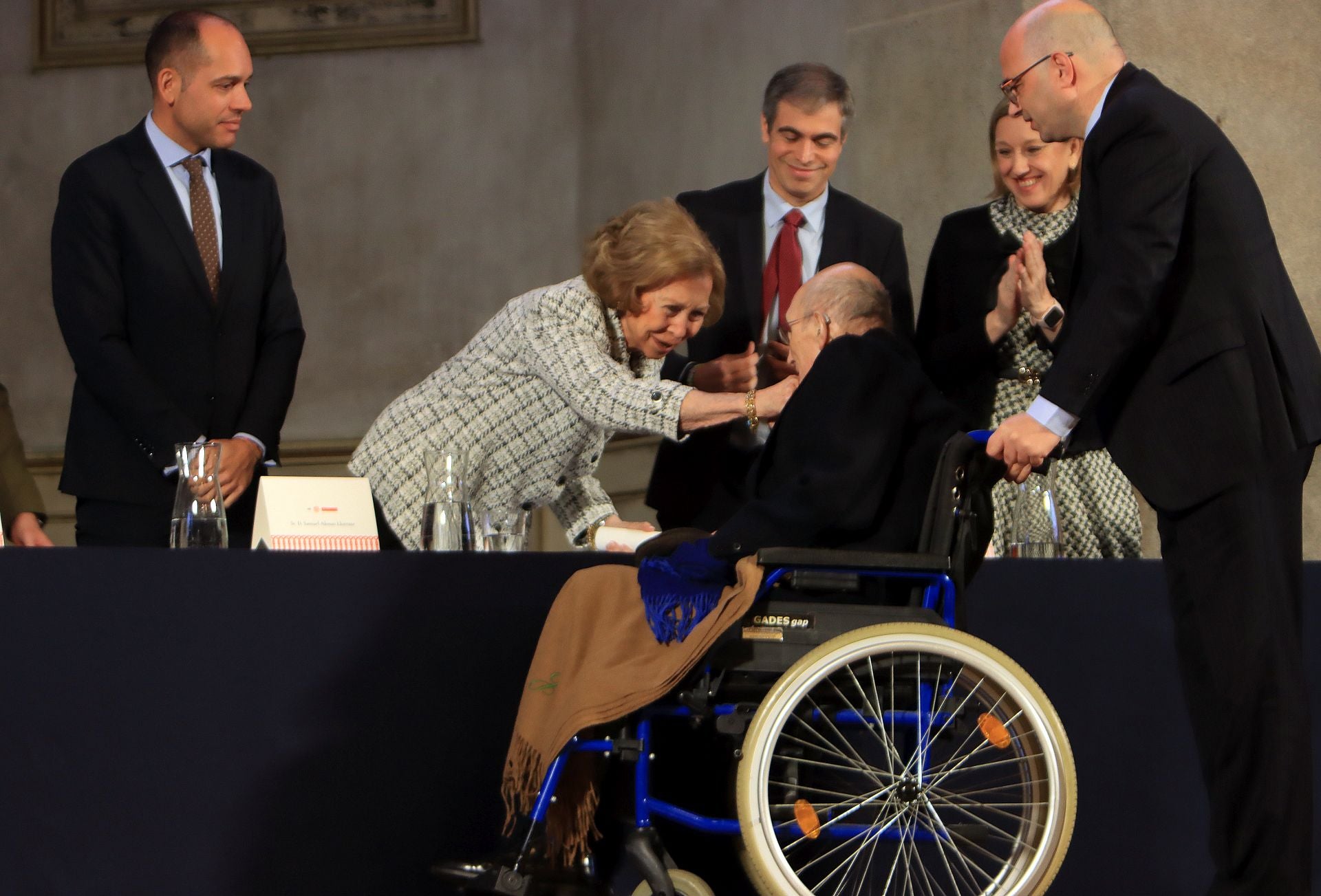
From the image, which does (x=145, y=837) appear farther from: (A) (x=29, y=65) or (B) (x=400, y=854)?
(A) (x=29, y=65)

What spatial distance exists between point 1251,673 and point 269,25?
5.35 meters

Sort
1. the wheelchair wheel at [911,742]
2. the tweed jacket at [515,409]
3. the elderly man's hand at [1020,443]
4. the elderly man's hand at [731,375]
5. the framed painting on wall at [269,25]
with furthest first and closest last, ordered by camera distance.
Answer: the framed painting on wall at [269,25], the elderly man's hand at [731,375], the tweed jacket at [515,409], the elderly man's hand at [1020,443], the wheelchair wheel at [911,742]

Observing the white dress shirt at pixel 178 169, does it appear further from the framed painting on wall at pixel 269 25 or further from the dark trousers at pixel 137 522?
the framed painting on wall at pixel 269 25

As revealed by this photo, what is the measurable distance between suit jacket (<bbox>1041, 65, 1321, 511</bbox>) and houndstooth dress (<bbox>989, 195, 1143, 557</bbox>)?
875 millimetres

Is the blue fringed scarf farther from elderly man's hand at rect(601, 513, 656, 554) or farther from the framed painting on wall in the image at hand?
the framed painting on wall

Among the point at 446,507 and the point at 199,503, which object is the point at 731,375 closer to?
the point at 446,507

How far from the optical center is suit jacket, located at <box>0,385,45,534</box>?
8.91 feet

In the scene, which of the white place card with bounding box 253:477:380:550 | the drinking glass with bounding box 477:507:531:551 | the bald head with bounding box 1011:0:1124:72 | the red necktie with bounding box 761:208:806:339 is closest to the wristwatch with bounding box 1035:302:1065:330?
the red necktie with bounding box 761:208:806:339

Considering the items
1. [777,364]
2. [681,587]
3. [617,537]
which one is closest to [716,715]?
[681,587]

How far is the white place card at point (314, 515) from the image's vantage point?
2258mm

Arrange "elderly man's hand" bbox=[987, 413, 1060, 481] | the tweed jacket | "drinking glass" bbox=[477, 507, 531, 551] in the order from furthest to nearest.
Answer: the tweed jacket, "drinking glass" bbox=[477, 507, 531, 551], "elderly man's hand" bbox=[987, 413, 1060, 481]

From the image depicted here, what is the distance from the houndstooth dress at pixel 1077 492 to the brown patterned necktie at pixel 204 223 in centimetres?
161

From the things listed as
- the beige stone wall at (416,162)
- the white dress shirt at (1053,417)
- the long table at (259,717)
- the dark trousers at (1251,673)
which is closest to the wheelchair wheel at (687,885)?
A: the long table at (259,717)

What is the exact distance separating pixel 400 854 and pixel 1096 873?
3.37ft
